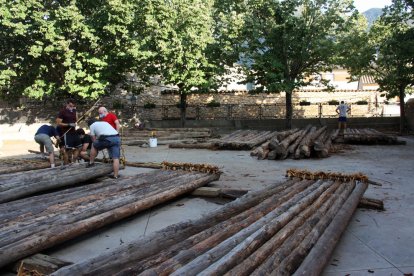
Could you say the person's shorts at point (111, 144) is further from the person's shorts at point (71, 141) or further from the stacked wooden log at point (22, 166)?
the stacked wooden log at point (22, 166)

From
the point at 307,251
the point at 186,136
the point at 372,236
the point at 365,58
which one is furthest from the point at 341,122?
the point at 307,251

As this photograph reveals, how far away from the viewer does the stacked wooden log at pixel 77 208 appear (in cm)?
448

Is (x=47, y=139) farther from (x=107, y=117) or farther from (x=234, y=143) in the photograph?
(x=234, y=143)

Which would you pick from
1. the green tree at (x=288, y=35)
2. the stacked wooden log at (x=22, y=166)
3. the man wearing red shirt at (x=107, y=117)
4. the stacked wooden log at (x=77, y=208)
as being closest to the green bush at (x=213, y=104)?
the green tree at (x=288, y=35)

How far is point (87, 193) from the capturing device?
264 inches

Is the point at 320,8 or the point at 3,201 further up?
the point at 320,8

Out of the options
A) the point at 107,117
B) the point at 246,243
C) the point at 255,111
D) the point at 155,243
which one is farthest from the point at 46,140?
the point at 255,111

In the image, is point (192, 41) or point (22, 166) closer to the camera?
point (22, 166)

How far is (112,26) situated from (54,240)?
1558 centimetres

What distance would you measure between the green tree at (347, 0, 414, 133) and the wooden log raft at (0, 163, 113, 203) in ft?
47.4

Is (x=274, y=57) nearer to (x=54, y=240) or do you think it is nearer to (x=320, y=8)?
(x=320, y=8)

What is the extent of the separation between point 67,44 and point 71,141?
943cm

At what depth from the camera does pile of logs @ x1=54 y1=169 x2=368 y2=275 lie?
3.56 meters

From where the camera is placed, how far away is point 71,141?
10602mm
